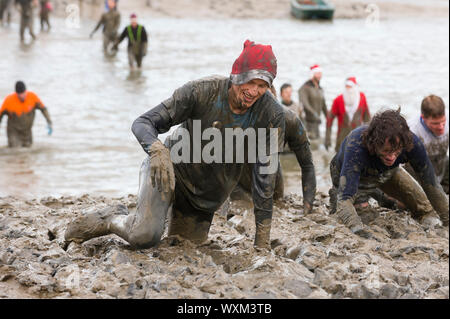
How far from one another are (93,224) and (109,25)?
17.8 meters

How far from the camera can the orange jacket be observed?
12.6 metres

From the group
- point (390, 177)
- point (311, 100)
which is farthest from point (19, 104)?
point (390, 177)

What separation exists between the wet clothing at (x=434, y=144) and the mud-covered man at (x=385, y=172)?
2.86 ft

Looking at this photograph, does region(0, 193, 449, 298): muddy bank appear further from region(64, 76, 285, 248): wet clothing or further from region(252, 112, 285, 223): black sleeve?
region(252, 112, 285, 223): black sleeve

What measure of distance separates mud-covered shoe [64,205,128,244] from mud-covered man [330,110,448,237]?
1998mm

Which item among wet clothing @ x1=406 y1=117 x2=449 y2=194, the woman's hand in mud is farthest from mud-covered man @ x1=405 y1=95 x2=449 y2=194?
the woman's hand in mud

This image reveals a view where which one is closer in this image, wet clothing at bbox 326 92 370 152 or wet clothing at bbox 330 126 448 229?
wet clothing at bbox 330 126 448 229

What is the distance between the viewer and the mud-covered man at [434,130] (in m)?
7.09

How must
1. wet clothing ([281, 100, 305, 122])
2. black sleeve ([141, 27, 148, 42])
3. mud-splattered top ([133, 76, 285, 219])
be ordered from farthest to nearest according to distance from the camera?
black sleeve ([141, 27, 148, 42]), wet clothing ([281, 100, 305, 122]), mud-splattered top ([133, 76, 285, 219])

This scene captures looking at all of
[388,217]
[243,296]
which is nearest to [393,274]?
[243,296]

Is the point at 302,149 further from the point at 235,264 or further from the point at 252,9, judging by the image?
the point at 252,9

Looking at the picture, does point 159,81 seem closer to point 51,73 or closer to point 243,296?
point 51,73

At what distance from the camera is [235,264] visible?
496 cm

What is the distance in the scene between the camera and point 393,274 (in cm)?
475
